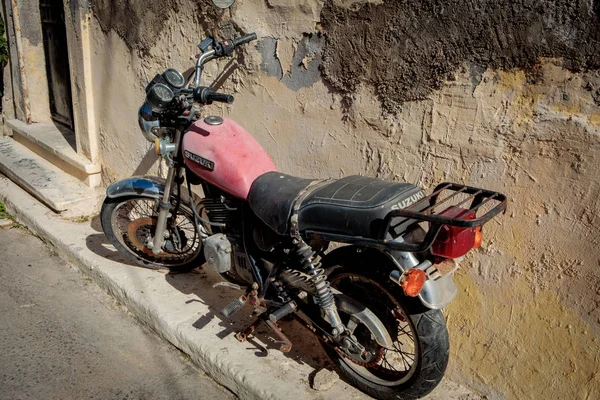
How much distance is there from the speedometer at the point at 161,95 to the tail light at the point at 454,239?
165cm

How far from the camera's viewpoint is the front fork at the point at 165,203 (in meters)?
3.01

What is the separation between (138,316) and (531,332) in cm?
224

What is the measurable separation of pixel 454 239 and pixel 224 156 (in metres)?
1.27

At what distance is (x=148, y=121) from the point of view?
10.2 feet

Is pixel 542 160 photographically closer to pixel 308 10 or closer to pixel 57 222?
pixel 308 10

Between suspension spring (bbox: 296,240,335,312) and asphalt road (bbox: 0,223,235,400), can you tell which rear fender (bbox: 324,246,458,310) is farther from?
asphalt road (bbox: 0,223,235,400)

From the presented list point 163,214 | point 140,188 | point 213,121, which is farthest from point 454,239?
point 140,188

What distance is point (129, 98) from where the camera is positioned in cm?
429

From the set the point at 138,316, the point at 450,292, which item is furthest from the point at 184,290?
the point at 450,292

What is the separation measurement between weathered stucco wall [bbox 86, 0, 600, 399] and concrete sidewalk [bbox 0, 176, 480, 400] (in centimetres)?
50

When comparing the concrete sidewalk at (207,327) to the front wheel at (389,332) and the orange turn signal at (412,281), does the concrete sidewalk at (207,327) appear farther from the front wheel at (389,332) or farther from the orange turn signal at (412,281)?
the orange turn signal at (412,281)

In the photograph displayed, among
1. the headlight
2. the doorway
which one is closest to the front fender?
the headlight

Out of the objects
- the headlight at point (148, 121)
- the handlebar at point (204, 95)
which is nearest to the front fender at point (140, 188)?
the headlight at point (148, 121)

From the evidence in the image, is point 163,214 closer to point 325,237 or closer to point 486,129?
point 325,237
